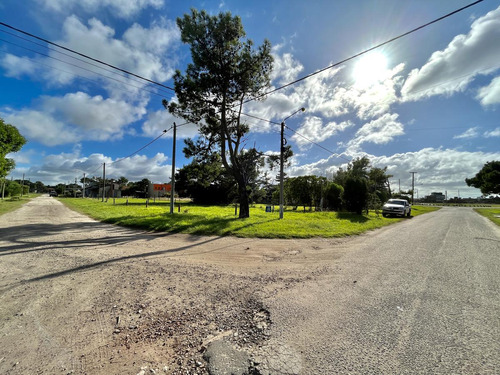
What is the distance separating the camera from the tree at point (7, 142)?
28.7 meters

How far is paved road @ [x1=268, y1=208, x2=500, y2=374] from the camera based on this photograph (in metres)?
2.18

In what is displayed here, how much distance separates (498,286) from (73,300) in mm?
7396

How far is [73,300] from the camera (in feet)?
11.5

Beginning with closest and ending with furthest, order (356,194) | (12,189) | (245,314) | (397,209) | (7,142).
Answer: (245,314)
(356,194)
(397,209)
(7,142)
(12,189)

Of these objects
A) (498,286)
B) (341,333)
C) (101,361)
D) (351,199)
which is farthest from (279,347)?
(351,199)

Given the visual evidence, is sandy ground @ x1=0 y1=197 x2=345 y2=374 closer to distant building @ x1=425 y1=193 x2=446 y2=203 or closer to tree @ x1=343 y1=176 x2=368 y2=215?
tree @ x1=343 y1=176 x2=368 y2=215

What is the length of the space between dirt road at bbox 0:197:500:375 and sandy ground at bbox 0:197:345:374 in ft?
0.06

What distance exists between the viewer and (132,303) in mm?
3436

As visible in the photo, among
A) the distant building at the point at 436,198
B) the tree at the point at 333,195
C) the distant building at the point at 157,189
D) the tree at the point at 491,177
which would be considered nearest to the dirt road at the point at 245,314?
the tree at the point at 333,195

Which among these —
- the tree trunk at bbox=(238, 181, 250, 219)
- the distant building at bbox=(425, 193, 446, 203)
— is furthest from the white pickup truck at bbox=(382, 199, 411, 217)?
the distant building at bbox=(425, 193, 446, 203)

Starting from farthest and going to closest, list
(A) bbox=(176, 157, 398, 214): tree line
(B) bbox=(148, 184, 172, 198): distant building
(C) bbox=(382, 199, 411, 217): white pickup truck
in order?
(B) bbox=(148, 184, 172, 198): distant building
(C) bbox=(382, 199, 411, 217): white pickup truck
(A) bbox=(176, 157, 398, 214): tree line

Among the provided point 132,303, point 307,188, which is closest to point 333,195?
point 307,188

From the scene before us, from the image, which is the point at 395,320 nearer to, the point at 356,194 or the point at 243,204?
the point at 243,204

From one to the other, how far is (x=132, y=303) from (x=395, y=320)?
3711mm
